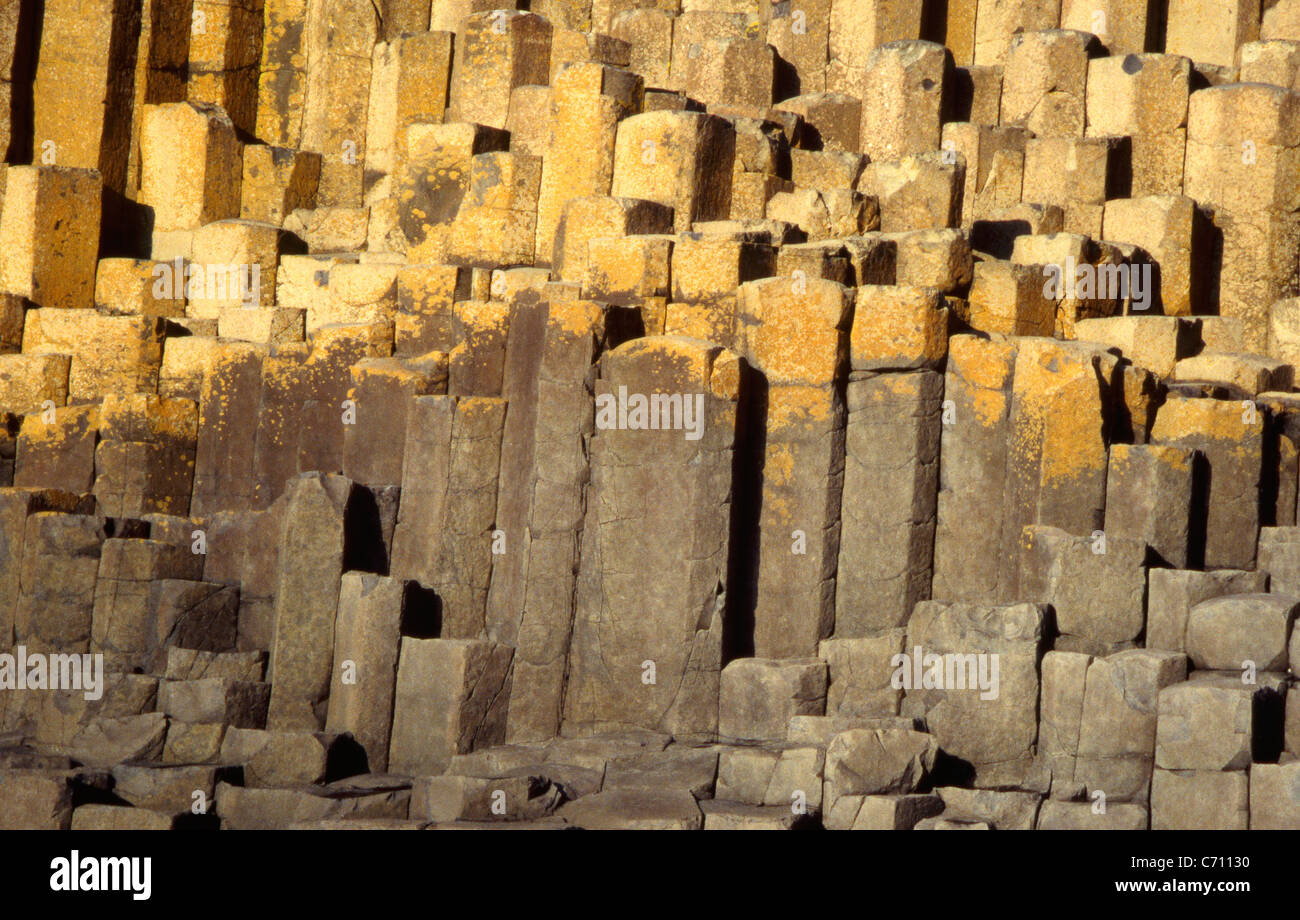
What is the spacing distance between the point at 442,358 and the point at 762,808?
15.1ft

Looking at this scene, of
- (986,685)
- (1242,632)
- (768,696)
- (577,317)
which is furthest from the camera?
(577,317)

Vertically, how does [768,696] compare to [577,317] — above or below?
below

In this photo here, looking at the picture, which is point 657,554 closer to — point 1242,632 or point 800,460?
point 800,460

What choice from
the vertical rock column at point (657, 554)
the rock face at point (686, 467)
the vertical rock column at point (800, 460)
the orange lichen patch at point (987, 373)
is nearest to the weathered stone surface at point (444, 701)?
the rock face at point (686, 467)

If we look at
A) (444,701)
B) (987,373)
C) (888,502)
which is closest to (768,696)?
(888,502)

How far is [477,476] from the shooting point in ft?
40.2

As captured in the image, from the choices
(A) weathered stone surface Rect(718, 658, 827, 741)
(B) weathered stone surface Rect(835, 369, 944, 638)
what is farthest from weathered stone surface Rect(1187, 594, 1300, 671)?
(A) weathered stone surface Rect(718, 658, 827, 741)

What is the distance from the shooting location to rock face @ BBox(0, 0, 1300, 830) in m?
10.5

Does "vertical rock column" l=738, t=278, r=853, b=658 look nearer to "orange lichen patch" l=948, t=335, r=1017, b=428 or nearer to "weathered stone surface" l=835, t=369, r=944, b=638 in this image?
"weathered stone surface" l=835, t=369, r=944, b=638

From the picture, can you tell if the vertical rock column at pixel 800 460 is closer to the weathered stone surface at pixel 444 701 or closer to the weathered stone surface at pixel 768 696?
the weathered stone surface at pixel 768 696

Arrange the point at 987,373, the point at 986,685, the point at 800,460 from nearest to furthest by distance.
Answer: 1. the point at 986,685
2. the point at 987,373
3. the point at 800,460

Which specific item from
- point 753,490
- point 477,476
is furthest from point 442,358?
point 753,490

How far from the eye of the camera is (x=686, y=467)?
453 inches

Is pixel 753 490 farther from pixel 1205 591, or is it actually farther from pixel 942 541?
pixel 1205 591
